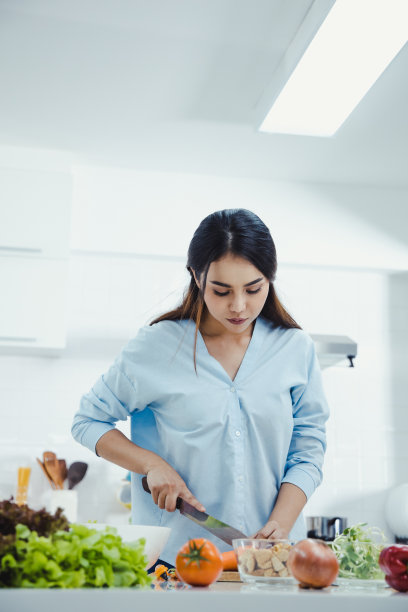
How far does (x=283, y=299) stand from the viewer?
3.75 m

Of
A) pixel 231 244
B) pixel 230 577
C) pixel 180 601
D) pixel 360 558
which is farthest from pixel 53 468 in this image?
pixel 180 601

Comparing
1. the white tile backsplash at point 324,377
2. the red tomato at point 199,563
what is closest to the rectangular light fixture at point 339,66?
the white tile backsplash at point 324,377

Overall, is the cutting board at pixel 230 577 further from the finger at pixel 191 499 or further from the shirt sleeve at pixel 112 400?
the shirt sleeve at pixel 112 400

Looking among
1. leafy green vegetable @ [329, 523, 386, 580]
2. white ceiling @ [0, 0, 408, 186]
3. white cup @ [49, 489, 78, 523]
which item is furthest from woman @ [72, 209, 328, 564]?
white cup @ [49, 489, 78, 523]

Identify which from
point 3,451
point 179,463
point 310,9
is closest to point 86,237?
point 3,451

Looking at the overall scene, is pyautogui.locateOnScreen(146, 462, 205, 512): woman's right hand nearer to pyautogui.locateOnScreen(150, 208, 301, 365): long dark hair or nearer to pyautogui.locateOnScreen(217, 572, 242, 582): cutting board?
pyautogui.locateOnScreen(217, 572, 242, 582): cutting board

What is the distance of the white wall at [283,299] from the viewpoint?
3727 millimetres

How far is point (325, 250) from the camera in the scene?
4027 mm

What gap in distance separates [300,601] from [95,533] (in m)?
0.29

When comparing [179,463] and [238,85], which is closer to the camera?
[179,463]

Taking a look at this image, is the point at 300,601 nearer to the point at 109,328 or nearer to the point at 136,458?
the point at 136,458

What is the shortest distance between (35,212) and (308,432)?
234cm

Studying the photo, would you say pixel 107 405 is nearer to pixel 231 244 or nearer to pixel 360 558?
pixel 231 244

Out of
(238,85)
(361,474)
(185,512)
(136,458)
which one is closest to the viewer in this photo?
(185,512)
